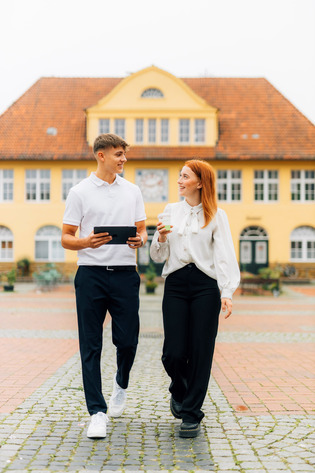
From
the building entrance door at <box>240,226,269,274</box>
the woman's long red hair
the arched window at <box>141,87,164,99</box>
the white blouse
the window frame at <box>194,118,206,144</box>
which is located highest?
the arched window at <box>141,87,164,99</box>

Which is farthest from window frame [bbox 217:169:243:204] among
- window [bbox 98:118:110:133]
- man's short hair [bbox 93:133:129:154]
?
man's short hair [bbox 93:133:129:154]

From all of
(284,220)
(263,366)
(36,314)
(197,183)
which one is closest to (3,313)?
(36,314)

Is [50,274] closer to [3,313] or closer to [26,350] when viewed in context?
[3,313]

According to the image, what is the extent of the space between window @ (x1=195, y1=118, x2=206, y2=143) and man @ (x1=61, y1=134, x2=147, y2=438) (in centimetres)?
3150

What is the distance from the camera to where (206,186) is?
17.3ft

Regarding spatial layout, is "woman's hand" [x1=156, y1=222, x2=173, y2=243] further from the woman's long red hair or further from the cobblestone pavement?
the cobblestone pavement

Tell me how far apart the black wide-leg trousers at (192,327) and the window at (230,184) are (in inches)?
1249

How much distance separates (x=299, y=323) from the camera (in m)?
14.9

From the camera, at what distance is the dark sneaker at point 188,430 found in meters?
4.95

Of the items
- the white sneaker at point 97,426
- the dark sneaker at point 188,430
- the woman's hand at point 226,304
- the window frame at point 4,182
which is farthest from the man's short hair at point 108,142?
the window frame at point 4,182

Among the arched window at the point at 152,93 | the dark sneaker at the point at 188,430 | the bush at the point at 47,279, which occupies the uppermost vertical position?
the arched window at the point at 152,93

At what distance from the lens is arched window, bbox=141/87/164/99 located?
36406 mm

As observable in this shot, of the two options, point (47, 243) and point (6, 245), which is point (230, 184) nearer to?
point (47, 243)

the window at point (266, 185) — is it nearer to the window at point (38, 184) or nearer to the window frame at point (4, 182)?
the window at point (38, 184)
